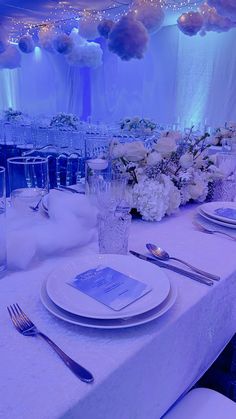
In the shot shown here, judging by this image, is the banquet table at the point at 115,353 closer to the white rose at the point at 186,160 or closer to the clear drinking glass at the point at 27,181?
the clear drinking glass at the point at 27,181

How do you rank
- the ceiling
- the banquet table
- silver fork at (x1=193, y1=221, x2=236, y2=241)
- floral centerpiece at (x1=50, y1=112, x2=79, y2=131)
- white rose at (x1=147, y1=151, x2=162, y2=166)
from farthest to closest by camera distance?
the ceiling < floral centerpiece at (x1=50, y1=112, x2=79, y2=131) < white rose at (x1=147, y1=151, x2=162, y2=166) < silver fork at (x1=193, y1=221, x2=236, y2=241) < the banquet table

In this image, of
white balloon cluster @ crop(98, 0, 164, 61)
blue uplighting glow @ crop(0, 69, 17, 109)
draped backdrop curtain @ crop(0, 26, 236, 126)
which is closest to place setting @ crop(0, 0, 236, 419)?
white balloon cluster @ crop(98, 0, 164, 61)

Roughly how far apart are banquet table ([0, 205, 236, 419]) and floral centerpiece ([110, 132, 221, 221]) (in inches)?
9.5

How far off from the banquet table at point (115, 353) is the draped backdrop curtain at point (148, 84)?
5.97 m

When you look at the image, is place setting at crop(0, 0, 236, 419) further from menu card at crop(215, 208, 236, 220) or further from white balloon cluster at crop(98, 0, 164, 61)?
white balloon cluster at crop(98, 0, 164, 61)

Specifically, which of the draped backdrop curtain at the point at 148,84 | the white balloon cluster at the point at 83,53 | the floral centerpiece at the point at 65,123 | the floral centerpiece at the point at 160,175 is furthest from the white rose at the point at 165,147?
the white balloon cluster at the point at 83,53

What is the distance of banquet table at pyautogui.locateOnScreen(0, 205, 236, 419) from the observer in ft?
1.39

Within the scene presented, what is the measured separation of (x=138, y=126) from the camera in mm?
4293

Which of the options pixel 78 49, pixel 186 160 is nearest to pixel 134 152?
pixel 186 160

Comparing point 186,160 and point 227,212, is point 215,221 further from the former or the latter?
point 186,160

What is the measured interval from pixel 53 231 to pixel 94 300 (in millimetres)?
266

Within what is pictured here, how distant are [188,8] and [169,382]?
5.80 meters

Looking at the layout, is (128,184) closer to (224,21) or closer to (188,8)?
(224,21)

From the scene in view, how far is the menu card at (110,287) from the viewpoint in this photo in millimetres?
580
